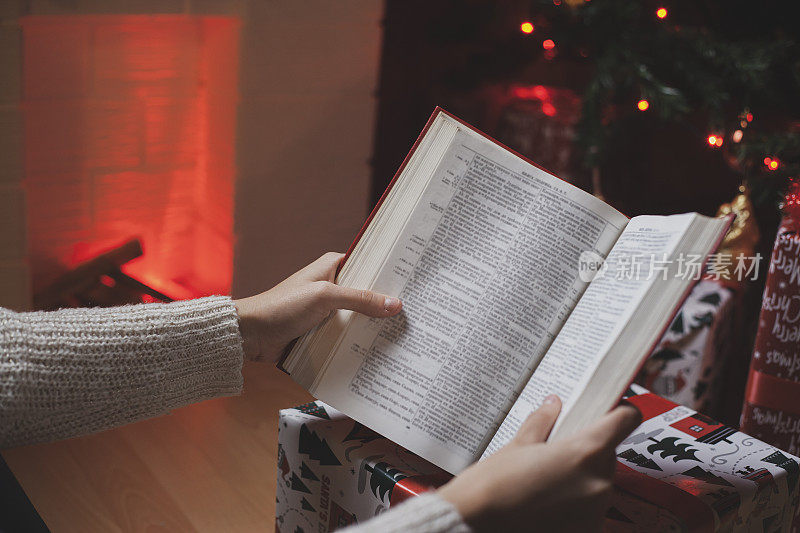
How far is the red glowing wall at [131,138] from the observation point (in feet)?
5.41

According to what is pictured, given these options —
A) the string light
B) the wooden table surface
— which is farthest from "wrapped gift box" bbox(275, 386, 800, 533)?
the string light

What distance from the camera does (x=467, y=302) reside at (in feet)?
2.26

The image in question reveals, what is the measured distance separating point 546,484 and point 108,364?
41 cm

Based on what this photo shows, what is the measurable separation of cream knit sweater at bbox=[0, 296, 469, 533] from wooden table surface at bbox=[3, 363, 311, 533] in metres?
0.51

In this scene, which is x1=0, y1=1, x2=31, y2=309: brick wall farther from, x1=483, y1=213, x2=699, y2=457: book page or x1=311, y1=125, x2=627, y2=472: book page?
x1=483, y1=213, x2=699, y2=457: book page

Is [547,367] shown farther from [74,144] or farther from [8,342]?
[74,144]

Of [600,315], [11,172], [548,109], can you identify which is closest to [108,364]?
[600,315]

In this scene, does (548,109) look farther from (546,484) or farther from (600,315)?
(546,484)

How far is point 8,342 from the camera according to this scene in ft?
2.14

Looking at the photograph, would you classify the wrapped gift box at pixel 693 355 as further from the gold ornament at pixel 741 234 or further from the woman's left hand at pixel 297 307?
the woman's left hand at pixel 297 307

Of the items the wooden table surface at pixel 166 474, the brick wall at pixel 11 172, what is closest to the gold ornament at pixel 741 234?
the wooden table surface at pixel 166 474

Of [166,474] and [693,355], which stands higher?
[693,355]

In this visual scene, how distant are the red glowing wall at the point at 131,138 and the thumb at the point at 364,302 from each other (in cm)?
108

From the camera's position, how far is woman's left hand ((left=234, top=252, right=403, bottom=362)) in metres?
0.70
